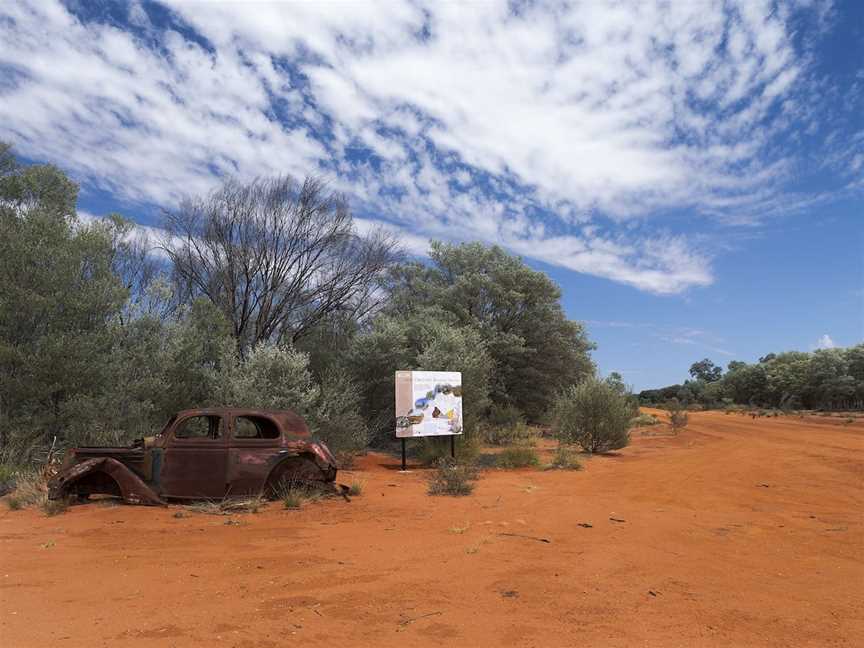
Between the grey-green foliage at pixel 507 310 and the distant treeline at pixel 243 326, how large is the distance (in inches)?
3.2

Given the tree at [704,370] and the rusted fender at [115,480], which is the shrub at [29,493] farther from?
the tree at [704,370]

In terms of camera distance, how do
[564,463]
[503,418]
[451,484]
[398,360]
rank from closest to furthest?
1. [451,484]
2. [564,463]
3. [398,360]
4. [503,418]

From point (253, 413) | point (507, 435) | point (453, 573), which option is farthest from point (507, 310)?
point (453, 573)

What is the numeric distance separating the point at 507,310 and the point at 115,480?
23142mm

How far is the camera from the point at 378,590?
5.33 meters

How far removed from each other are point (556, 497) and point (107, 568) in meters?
7.11

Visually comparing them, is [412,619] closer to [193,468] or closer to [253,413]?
[253,413]

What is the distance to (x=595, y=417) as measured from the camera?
64.1ft

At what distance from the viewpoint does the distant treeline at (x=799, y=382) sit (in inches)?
2047

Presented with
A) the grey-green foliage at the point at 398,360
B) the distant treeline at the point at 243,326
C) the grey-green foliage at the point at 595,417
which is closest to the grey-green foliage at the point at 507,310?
the distant treeline at the point at 243,326

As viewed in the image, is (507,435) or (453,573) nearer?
(453,573)

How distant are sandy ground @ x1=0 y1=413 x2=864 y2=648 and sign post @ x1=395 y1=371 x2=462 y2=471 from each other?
5.06 metres

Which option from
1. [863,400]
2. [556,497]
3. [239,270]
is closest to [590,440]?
[556,497]

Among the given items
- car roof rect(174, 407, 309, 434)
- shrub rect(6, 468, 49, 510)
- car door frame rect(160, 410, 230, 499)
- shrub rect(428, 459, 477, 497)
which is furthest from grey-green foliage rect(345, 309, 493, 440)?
shrub rect(6, 468, 49, 510)
